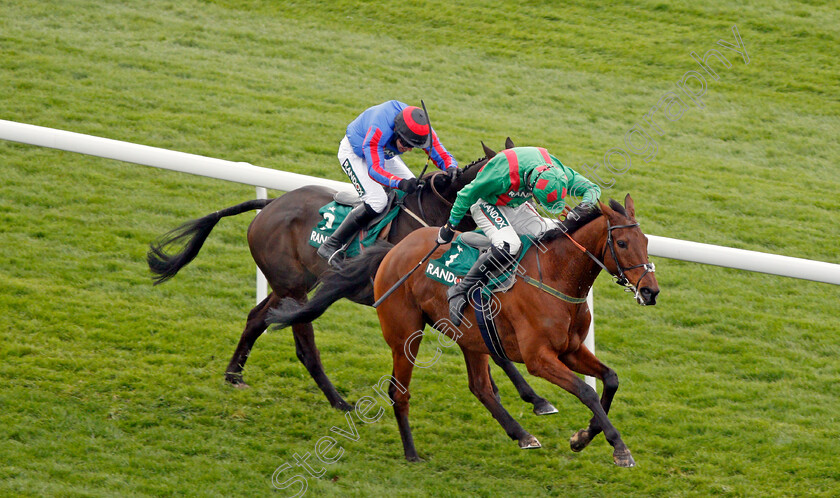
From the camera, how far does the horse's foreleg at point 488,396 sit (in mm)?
5164

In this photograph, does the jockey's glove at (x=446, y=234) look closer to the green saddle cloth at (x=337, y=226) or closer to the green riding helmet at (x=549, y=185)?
the green riding helmet at (x=549, y=185)

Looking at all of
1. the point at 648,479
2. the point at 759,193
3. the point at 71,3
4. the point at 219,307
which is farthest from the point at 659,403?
the point at 71,3

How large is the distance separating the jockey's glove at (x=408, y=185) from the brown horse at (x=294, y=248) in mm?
75

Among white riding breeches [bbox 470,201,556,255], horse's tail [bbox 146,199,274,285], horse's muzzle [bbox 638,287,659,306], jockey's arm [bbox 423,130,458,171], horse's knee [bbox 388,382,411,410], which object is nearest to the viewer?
horse's muzzle [bbox 638,287,659,306]

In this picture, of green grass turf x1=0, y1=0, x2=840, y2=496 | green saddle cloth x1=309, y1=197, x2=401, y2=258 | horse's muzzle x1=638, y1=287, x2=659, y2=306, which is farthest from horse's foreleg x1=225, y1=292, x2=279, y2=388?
horse's muzzle x1=638, y1=287, x2=659, y2=306

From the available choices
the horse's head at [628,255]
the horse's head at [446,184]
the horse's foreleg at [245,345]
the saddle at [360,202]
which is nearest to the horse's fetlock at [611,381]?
the horse's head at [628,255]

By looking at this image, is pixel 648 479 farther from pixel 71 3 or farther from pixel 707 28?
pixel 71 3

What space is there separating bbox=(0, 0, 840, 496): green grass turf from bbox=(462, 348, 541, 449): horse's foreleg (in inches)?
8.0

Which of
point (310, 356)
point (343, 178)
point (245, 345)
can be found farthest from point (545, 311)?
point (343, 178)

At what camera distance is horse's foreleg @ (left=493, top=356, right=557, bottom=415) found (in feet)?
18.1

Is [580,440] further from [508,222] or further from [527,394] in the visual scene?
[508,222]

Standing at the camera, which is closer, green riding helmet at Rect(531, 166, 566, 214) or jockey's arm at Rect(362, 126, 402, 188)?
green riding helmet at Rect(531, 166, 566, 214)

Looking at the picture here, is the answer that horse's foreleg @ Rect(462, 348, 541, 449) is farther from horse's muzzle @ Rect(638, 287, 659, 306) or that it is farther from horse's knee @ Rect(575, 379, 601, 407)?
horse's muzzle @ Rect(638, 287, 659, 306)

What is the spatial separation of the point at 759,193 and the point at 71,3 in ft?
32.4
